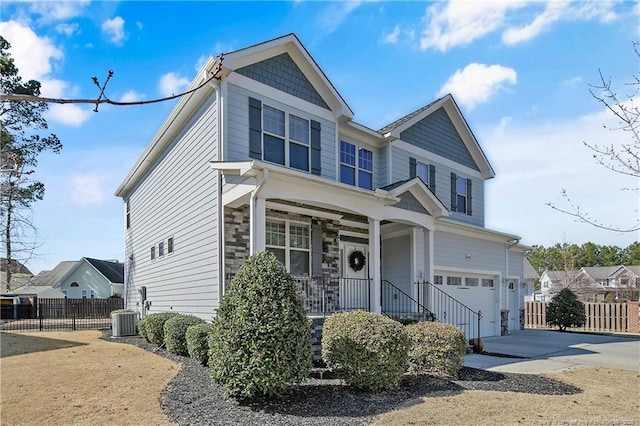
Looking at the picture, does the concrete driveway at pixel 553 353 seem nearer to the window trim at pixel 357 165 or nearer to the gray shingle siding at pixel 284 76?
the window trim at pixel 357 165

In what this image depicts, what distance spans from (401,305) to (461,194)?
6244 millimetres

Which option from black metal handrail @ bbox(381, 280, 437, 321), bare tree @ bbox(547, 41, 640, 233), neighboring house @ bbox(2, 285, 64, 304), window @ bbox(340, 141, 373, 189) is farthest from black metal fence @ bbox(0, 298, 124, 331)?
bare tree @ bbox(547, 41, 640, 233)

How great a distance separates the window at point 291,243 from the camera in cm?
1108

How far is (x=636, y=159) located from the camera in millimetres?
5059

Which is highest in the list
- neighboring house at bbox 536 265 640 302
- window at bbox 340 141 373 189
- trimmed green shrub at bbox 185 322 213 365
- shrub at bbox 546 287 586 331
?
window at bbox 340 141 373 189

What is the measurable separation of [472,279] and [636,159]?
1198 cm

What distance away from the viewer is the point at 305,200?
9789 mm

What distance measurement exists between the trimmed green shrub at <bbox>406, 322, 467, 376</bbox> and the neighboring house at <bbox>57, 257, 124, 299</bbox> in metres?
32.3

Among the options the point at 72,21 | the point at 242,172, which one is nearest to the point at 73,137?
the point at 72,21

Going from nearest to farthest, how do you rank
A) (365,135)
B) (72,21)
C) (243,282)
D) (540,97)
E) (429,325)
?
1. (72,21)
2. (243,282)
3. (540,97)
4. (429,325)
5. (365,135)

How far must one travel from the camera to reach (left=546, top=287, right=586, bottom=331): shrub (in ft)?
62.7

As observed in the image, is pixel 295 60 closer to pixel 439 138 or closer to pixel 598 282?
pixel 439 138

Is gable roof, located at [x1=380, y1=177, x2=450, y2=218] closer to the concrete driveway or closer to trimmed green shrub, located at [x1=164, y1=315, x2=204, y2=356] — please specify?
the concrete driveway

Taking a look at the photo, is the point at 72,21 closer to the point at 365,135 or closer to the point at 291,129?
the point at 291,129
